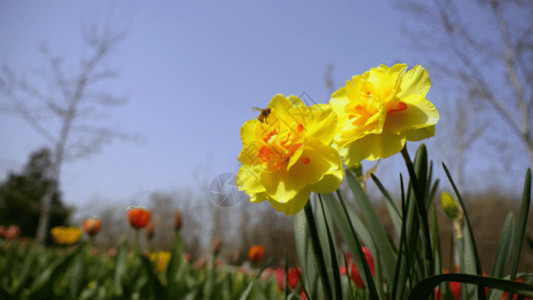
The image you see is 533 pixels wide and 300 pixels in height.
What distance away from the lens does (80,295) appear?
53.2 inches

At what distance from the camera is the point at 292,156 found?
0.44m

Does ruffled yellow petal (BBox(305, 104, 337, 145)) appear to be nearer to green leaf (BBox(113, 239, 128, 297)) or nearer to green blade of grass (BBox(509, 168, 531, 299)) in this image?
green blade of grass (BBox(509, 168, 531, 299))

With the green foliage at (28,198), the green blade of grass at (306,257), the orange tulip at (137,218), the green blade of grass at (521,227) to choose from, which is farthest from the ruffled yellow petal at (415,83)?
the green foliage at (28,198)

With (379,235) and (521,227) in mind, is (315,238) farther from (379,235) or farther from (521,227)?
(521,227)

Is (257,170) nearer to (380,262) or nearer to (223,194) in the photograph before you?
(223,194)

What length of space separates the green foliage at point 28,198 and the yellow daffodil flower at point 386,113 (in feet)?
37.0

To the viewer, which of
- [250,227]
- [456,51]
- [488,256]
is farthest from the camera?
[250,227]

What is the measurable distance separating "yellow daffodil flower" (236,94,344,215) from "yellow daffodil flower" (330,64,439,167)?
4 cm

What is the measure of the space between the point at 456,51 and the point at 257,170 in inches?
294

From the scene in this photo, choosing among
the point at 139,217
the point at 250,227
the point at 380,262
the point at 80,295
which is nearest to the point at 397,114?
the point at 380,262

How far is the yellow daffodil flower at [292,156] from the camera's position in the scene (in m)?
0.44

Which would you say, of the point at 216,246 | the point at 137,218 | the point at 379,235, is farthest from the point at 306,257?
the point at 137,218

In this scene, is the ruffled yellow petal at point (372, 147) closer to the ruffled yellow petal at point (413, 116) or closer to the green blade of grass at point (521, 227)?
the ruffled yellow petal at point (413, 116)

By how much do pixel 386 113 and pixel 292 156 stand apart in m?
0.15
